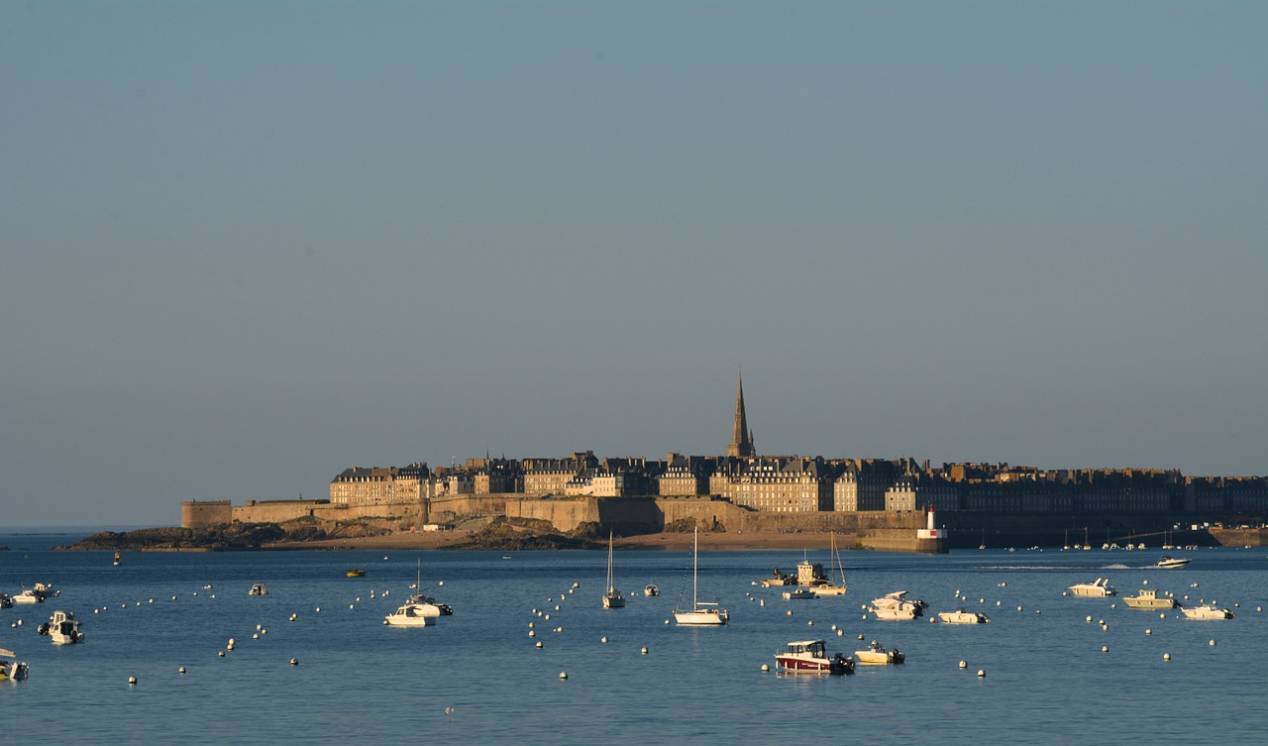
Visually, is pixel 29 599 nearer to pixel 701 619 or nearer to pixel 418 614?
pixel 418 614

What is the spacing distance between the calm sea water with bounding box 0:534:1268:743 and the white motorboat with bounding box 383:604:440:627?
2.09ft

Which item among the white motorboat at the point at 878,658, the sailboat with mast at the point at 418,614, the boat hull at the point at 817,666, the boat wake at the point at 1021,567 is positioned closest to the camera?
the boat hull at the point at 817,666

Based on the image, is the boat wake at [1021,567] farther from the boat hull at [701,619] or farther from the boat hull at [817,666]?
the boat hull at [817,666]

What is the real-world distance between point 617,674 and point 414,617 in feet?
77.8

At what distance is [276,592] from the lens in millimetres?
113500

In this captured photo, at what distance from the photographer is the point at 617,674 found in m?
60.3

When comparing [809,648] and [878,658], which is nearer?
[809,648]

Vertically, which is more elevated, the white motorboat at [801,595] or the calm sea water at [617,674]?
the white motorboat at [801,595]

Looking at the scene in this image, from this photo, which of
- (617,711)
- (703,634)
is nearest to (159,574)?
(703,634)

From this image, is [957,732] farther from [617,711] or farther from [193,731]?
[193,731]

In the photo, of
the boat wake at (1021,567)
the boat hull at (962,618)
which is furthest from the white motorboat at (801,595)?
the boat wake at (1021,567)

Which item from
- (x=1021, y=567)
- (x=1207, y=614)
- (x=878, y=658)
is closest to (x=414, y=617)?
(x=878, y=658)

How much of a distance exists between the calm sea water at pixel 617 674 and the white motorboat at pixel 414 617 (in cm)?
64

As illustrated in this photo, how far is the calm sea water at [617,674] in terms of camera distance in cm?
4812
